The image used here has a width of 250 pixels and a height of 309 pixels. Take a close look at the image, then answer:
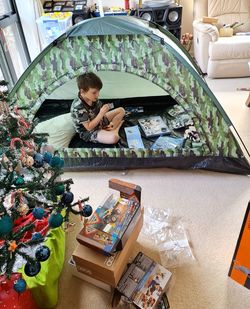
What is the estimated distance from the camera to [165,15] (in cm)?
325

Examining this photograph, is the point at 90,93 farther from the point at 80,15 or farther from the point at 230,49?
the point at 230,49

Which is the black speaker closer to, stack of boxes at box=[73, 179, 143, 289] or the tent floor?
the tent floor

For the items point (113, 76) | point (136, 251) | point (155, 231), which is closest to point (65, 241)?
point (136, 251)

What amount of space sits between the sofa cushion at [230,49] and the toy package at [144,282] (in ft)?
8.35

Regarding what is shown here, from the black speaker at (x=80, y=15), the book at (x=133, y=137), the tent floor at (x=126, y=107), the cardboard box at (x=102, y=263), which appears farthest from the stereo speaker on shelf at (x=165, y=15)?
the cardboard box at (x=102, y=263)

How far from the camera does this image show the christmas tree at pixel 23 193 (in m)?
0.79

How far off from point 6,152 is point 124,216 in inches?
23.4

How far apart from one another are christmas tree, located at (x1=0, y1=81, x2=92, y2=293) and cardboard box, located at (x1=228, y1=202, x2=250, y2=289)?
2.05ft

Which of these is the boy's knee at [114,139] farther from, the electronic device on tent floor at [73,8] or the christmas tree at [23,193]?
the electronic device on tent floor at [73,8]

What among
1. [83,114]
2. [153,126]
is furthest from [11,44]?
[153,126]

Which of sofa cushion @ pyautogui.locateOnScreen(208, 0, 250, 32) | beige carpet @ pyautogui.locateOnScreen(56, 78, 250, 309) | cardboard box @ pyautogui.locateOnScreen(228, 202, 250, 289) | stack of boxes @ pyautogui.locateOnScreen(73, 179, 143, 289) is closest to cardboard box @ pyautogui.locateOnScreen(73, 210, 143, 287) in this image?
stack of boxes @ pyautogui.locateOnScreen(73, 179, 143, 289)

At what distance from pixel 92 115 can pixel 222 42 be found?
78.4 inches

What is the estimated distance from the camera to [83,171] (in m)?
1.89

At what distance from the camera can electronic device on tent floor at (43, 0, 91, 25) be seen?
308cm
